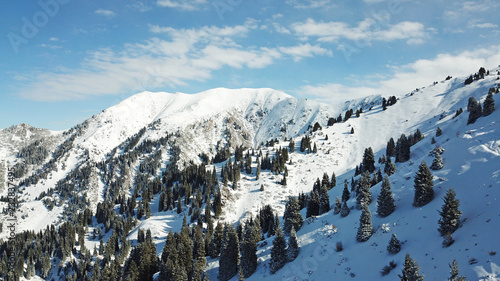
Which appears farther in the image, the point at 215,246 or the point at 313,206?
the point at 215,246

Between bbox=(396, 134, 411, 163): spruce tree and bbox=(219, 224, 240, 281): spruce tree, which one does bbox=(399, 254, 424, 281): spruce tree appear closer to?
bbox=(219, 224, 240, 281): spruce tree

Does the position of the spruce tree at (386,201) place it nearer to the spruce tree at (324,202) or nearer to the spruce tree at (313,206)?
the spruce tree at (324,202)

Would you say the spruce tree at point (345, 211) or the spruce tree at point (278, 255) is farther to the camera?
the spruce tree at point (345, 211)

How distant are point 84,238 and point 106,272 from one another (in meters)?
81.2

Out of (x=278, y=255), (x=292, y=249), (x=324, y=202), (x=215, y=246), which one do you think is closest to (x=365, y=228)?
(x=292, y=249)

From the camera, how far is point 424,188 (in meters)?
38.6

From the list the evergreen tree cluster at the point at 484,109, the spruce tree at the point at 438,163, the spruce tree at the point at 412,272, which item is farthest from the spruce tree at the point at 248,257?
the evergreen tree cluster at the point at 484,109

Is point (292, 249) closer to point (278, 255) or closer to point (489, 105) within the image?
point (278, 255)

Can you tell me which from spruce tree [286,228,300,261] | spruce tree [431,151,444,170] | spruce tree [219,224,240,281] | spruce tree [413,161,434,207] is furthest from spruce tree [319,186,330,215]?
spruce tree [413,161,434,207]

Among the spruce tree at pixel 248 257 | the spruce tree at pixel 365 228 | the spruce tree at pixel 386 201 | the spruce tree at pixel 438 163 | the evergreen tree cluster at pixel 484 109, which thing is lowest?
the spruce tree at pixel 248 257

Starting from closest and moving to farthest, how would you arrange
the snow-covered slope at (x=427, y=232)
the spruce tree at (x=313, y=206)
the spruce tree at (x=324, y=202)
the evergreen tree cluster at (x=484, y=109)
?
the snow-covered slope at (x=427, y=232), the evergreen tree cluster at (x=484, y=109), the spruce tree at (x=324, y=202), the spruce tree at (x=313, y=206)

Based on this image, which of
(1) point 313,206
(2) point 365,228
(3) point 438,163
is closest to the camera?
(2) point 365,228

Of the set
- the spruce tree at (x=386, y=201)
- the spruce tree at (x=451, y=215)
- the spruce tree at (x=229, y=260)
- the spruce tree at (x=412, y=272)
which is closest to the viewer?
the spruce tree at (x=412, y=272)

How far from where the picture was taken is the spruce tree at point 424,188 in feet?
127
